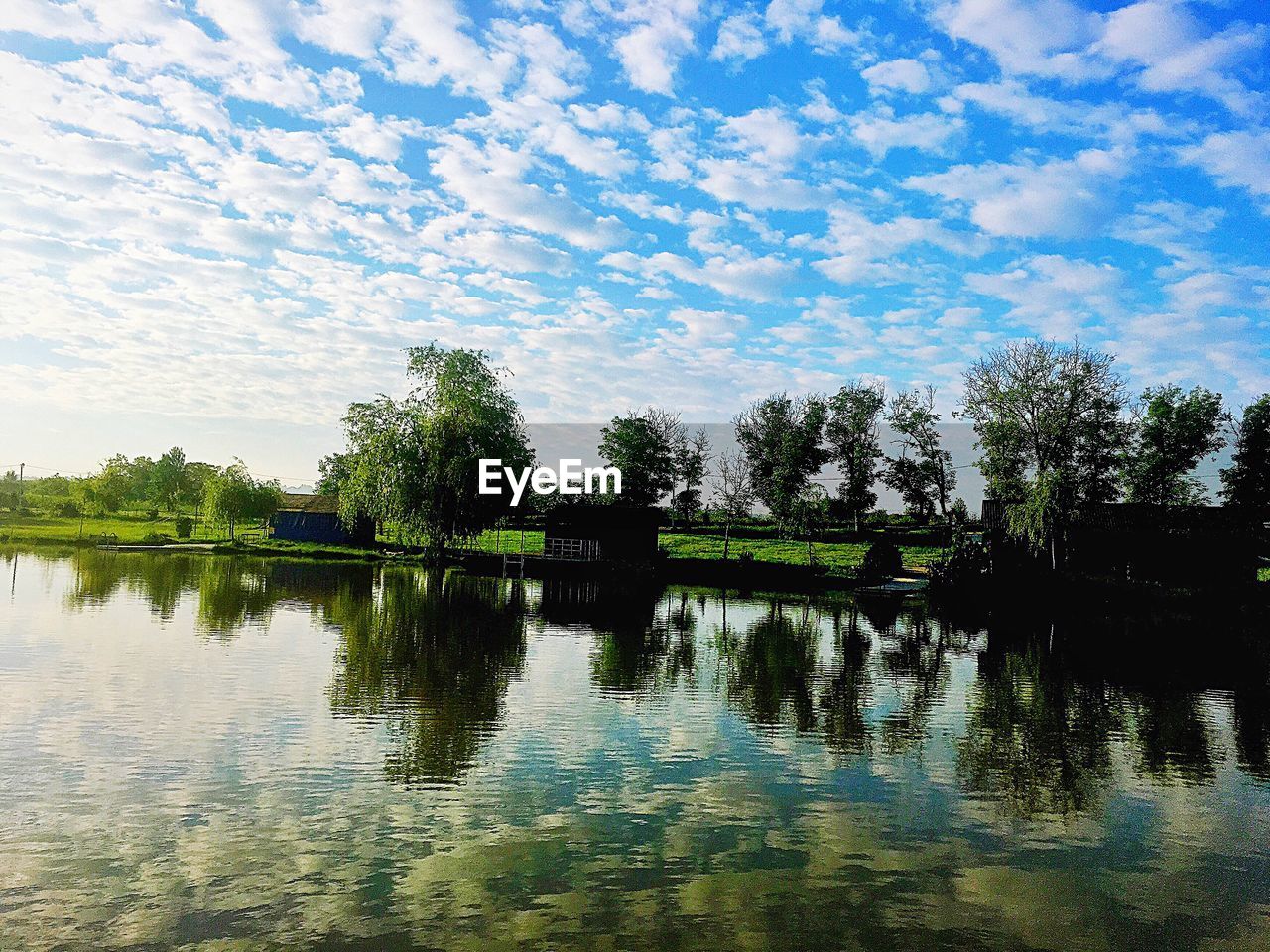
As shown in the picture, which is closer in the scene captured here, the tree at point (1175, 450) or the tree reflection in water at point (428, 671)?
A: the tree reflection in water at point (428, 671)

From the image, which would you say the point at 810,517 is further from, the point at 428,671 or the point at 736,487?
the point at 428,671

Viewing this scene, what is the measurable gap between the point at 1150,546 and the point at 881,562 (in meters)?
14.4

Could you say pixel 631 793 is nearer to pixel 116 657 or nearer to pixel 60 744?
pixel 60 744

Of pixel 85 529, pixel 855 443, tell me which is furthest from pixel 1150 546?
pixel 85 529

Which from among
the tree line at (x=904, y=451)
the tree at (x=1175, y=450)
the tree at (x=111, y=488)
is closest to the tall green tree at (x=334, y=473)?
the tree line at (x=904, y=451)

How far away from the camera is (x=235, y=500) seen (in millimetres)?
74062

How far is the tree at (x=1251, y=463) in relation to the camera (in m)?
64.9

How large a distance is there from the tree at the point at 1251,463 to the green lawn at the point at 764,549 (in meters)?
25.0

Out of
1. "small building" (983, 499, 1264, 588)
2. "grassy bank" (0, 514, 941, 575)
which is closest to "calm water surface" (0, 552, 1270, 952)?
"small building" (983, 499, 1264, 588)

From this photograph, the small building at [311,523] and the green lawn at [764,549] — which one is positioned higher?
the small building at [311,523]

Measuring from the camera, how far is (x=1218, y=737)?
15188mm

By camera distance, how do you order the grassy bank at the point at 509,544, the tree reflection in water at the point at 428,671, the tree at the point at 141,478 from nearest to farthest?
the tree reflection in water at the point at 428,671 → the grassy bank at the point at 509,544 → the tree at the point at 141,478

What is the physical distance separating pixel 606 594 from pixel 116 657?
27046mm

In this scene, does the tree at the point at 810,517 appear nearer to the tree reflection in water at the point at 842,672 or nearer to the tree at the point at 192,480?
the tree reflection in water at the point at 842,672
